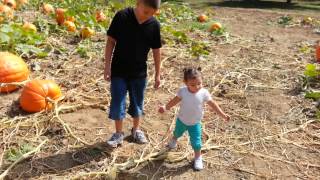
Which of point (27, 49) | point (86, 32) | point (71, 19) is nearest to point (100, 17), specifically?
point (71, 19)

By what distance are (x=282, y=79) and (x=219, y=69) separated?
3.43 feet

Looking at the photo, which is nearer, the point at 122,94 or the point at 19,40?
the point at 122,94

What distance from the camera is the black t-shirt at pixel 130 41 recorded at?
4129mm

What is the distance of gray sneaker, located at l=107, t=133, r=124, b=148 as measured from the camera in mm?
4539

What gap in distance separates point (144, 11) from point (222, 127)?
1.94 meters

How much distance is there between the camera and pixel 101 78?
649cm

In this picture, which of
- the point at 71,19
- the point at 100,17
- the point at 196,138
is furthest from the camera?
the point at 100,17

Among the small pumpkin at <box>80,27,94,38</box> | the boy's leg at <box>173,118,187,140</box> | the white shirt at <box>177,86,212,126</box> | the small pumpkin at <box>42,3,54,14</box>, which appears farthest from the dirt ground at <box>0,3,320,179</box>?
the small pumpkin at <box>42,3,54,14</box>

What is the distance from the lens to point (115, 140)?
457 centimetres

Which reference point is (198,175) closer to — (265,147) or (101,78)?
(265,147)

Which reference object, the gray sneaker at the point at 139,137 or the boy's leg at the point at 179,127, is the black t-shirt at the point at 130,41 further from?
the gray sneaker at the point at 139,137

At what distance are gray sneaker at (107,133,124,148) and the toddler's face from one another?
1008 millimetres

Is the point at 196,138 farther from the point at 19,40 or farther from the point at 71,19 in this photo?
the point at 71,19

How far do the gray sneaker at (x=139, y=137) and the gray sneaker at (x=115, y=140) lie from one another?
0.19m
